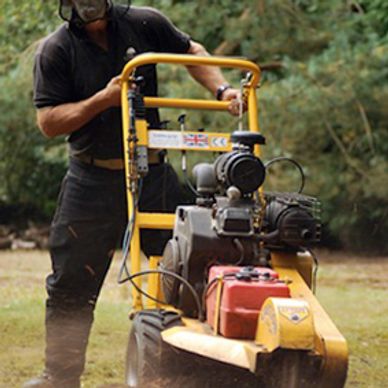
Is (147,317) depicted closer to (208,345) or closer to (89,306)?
(208,345)

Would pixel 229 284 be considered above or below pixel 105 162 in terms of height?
below

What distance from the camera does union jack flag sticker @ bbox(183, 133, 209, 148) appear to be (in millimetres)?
4616

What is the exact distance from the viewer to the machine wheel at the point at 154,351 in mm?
3816

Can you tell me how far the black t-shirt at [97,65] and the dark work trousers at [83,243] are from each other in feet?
0.52

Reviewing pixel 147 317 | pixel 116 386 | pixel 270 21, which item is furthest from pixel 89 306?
pixel 270 21

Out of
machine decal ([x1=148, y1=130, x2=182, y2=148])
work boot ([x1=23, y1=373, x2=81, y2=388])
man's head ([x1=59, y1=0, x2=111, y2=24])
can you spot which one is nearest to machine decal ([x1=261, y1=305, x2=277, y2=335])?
machine decal ([x1=148, y1=130, x2=182, y2=148])

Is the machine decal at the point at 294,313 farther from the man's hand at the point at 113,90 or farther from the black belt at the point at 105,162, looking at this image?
the black belt at the point at 105,162

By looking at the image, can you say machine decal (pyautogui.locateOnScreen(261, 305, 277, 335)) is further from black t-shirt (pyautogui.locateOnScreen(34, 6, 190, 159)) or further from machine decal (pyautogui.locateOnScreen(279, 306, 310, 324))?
black t-shirt (pyautogui.locateOnScreen(34, 6, 190, 159))

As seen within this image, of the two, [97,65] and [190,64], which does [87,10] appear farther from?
[190,64]

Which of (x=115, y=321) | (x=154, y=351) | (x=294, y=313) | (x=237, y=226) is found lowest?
(x=115, y=321)

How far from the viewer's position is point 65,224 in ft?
16.1

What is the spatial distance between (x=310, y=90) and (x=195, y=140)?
6.97 m

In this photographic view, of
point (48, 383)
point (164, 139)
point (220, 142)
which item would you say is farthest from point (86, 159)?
point (48, 383)

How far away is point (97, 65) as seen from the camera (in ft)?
15.9
